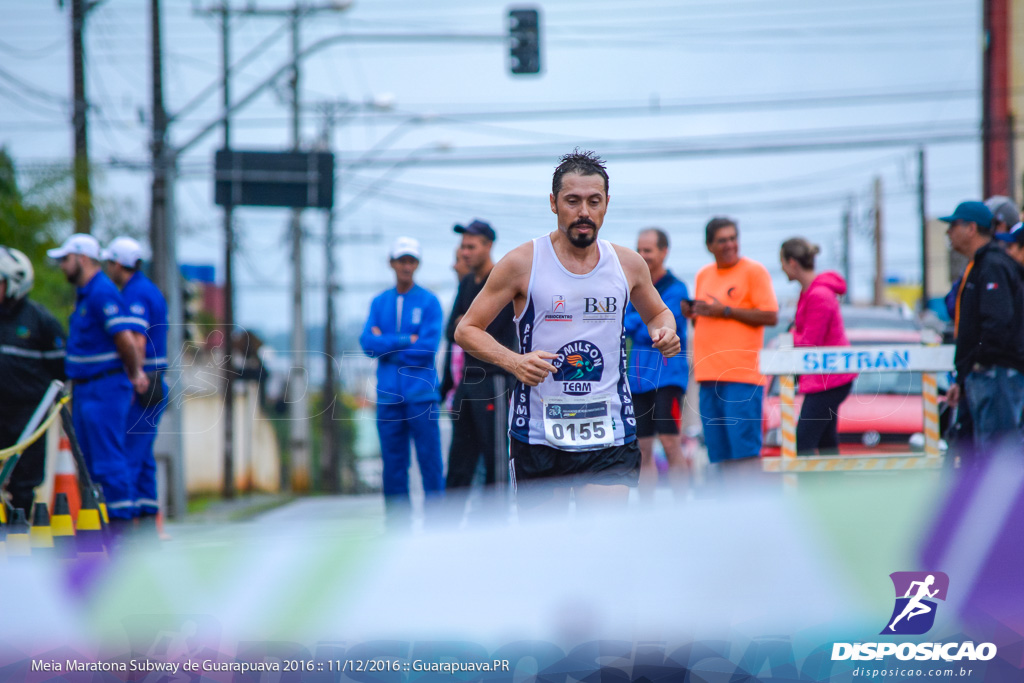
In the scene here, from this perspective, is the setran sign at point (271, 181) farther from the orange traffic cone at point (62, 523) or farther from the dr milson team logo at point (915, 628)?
the dr milson team logo at point (915, 628)

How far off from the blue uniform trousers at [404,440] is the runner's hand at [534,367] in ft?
11.7

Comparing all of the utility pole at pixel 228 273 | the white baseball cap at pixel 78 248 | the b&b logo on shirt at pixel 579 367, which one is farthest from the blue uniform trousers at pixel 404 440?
the utility pole at pixel 228 273

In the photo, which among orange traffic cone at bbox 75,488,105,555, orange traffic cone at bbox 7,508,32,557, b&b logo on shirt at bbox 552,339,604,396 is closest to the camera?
b&b logo on shirt at bbox 552,339,604,396

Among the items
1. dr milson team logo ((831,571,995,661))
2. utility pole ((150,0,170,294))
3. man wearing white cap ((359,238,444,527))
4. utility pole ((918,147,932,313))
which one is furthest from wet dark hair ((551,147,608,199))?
utility pole ((918,147,932,313))

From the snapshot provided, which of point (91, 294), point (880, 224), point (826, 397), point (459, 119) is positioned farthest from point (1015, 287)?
point (880, 224)

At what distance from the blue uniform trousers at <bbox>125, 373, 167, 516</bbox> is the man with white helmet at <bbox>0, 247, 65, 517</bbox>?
2.39ft

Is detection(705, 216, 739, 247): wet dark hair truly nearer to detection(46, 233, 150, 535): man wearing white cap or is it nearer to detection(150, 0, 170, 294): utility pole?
detection(46, 233, 150, 535): man wearing white cap

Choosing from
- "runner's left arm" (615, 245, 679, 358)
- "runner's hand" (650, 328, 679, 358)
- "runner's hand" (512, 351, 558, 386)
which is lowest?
"runner's hand" (512, 351, 558, 386)

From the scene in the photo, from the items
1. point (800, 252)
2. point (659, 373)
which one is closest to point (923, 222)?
point (800, 252)

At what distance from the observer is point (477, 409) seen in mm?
7160

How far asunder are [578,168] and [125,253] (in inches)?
180

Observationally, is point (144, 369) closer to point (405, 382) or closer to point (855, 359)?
point (405, 382)

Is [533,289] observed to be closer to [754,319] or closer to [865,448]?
[754,319]

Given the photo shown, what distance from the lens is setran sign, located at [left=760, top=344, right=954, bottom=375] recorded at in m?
6.77
